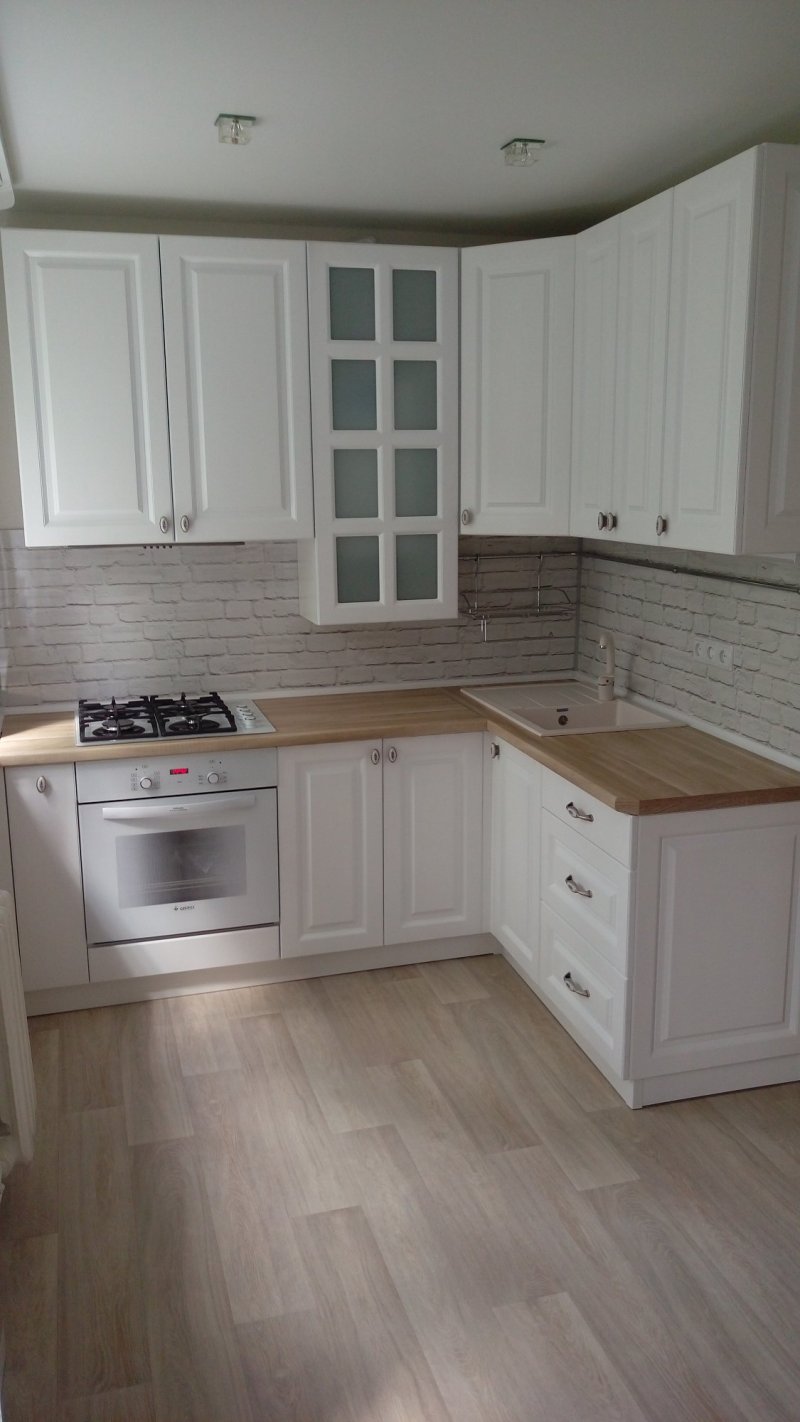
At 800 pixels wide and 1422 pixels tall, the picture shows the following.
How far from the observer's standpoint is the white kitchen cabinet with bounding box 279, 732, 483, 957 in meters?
3.66

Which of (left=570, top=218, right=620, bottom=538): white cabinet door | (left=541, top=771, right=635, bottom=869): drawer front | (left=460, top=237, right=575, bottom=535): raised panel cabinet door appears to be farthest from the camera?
(left=460, top=237, right=575, bottom=535): raised panel cabinet door

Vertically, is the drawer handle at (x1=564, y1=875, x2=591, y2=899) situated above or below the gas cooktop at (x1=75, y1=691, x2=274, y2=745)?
below

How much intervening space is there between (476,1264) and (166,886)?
1.57 meters

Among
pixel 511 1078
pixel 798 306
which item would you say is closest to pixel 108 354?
pixel 798 306

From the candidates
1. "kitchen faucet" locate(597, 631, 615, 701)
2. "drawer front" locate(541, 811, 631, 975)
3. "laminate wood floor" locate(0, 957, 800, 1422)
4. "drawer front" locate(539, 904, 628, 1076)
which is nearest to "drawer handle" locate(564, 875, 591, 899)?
"drawer front" locate(541, 811, 631, 975)

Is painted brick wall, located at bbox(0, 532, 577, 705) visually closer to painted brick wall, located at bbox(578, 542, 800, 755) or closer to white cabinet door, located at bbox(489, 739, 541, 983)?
painted brick wall, located at bbox(578, 542, 800, 755)

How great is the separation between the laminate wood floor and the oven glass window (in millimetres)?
397

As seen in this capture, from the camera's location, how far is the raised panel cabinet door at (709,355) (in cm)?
266

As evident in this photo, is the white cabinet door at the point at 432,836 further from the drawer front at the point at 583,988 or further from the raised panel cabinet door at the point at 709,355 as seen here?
the raised panel cabinet door at the point at 709,355

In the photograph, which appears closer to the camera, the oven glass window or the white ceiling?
A: the white ceiling

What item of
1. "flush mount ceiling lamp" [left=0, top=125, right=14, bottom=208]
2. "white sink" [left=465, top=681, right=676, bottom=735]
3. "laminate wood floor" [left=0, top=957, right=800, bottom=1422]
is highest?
"flush mount ceiling lamp" [left=0, top=125, right=14, bottom=208]

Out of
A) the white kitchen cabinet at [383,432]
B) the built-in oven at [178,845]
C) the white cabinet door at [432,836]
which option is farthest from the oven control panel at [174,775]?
the white kitchen cabinet at [383,432]

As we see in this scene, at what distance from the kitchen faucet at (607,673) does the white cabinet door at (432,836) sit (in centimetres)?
49

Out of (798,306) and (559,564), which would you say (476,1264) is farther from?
(559,564)
